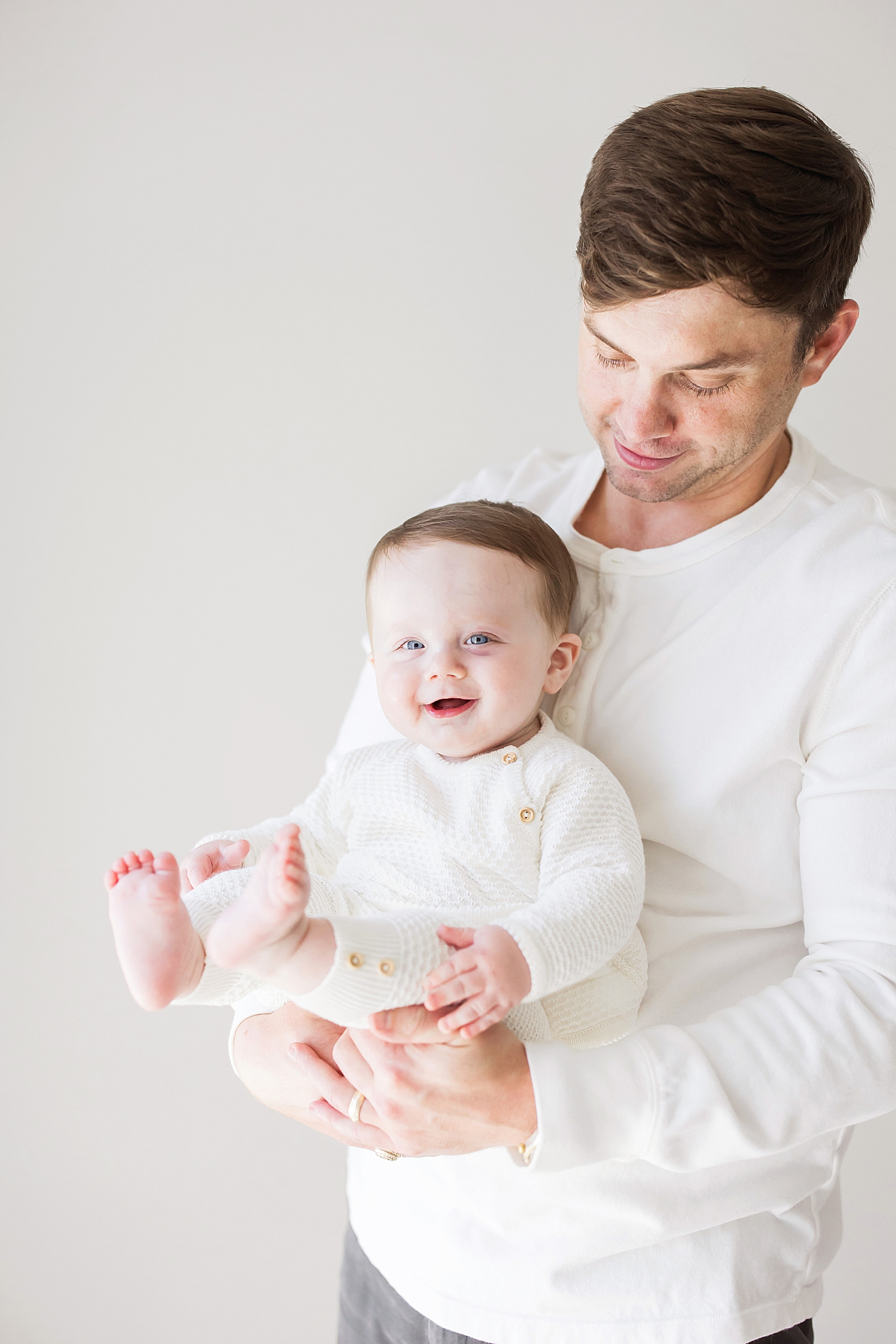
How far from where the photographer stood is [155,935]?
105 cm

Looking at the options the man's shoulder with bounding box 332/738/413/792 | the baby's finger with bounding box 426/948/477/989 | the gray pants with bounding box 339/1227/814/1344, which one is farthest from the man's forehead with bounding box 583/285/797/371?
the gray pants with bounding box 339/1227/814/1344

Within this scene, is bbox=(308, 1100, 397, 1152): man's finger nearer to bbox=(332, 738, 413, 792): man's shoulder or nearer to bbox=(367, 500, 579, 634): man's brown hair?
bbox=(332, 738, 413, 792): man's shoulder

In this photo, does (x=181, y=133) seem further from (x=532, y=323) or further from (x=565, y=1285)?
(x=565, y=1285)

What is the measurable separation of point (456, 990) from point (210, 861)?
0.45 m

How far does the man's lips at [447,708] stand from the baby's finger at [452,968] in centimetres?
39

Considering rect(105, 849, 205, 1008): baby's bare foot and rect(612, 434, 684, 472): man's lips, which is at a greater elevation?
rect(612, 434, 684, 472): man's lips

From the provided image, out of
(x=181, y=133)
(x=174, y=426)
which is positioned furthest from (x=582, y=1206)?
(x=181, y=133)

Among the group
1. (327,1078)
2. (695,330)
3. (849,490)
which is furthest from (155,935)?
(849,490)

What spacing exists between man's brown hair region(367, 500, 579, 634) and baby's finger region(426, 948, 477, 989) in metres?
0.51

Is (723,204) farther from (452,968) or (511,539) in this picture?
(452,968)

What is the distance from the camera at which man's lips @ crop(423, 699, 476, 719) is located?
4.33 ft

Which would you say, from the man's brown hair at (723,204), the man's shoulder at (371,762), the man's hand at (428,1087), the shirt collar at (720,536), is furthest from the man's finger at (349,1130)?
the man's brown hair at (723,204)

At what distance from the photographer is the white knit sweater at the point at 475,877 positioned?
39.7 inches

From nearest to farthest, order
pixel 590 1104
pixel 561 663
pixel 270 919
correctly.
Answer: pixel 270 919 < pixel 590 1104 < pixel 561 663
